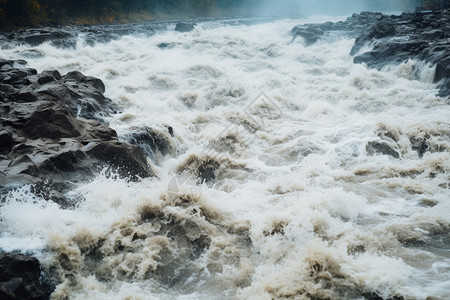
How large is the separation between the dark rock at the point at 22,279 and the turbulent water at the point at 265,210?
0.61 feet

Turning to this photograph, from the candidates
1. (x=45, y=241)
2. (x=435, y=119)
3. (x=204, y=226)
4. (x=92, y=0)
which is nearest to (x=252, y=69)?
(x=435, y=119)

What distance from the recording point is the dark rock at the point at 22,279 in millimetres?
3375

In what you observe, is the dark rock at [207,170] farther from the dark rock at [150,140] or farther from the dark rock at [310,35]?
the dark rock at [310,35]

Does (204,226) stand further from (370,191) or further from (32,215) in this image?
(370,191)

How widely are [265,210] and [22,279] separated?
3660 mm

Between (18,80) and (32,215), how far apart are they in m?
Answer: 7.09

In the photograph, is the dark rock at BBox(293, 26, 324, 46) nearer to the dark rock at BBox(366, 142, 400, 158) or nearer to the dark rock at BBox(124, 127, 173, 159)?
the dark rock at BBox(366, 142, 400, 158)

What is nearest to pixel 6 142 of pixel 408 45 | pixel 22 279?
pixel 22 279

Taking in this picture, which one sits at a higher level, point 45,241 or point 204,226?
point 204,226

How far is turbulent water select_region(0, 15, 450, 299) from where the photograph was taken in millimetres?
4051

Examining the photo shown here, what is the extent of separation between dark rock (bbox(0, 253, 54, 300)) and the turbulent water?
0.61 feet

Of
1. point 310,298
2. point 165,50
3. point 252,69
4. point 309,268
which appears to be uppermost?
point 165,50

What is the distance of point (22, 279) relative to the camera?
3527mm

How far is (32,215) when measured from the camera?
4547 millimetres
